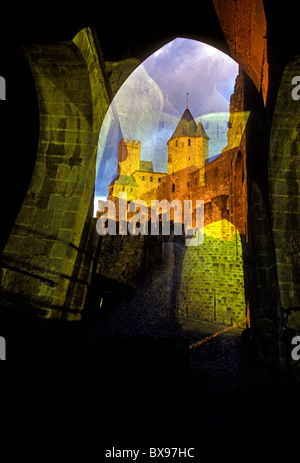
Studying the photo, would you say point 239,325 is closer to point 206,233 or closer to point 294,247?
point 206,233

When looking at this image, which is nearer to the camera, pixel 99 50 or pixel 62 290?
pixel 62 290

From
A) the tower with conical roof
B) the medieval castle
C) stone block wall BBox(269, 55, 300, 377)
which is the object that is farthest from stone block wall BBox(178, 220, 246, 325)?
the tower with conical roof

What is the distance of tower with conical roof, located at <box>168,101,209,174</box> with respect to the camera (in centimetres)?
4231

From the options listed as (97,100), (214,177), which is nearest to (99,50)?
(97,100)

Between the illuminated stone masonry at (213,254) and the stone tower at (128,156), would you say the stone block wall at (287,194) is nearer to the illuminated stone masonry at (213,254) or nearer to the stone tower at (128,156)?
the illuminated stone masonry at (213,254)

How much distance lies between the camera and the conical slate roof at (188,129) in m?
44.4

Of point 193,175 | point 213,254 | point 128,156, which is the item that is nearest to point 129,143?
point 128,156

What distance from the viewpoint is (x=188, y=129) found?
45125mm

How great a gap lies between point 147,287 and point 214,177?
20347mm

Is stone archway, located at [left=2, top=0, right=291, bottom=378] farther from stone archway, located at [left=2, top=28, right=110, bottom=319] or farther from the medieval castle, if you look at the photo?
the medieval castle

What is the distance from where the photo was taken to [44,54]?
3641 millimetres

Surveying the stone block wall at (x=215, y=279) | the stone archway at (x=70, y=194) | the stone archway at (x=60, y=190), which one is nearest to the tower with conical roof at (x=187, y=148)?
the stone block wall at (x=215, y=279)

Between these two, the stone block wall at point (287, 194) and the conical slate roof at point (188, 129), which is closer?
the stone block wall at point (287, 194)
